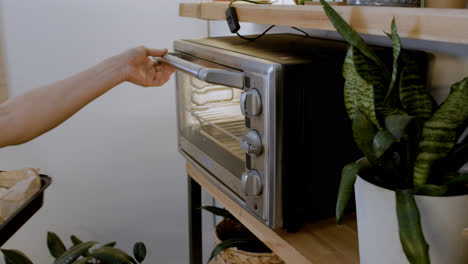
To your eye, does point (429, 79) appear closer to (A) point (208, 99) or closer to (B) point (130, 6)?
(A) point (208, 99)

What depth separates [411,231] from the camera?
494mm

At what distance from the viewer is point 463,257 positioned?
1.84 ft

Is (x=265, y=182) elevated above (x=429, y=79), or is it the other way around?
(x=429, y=79)

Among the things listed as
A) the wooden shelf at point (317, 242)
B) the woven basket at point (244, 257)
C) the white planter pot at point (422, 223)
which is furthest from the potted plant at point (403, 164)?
the woven basket at point (244, 257)

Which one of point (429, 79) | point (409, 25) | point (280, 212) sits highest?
point (409, 25)

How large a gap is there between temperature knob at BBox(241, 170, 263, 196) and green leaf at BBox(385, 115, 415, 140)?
0.37m

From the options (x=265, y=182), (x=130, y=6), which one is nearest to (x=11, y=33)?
(x=130, y=6)

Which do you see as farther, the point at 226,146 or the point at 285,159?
the point at 226,146

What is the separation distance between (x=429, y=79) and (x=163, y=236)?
4.76ft

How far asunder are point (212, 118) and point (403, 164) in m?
0.57

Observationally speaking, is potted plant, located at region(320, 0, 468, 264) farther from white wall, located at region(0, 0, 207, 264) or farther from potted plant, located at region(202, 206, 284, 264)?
white wall, located at region(0, 0, 207, 264)

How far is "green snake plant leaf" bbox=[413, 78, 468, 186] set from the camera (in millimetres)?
514

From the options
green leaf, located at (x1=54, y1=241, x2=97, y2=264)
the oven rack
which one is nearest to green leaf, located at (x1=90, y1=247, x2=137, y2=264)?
green leaf, located at (x1=54, y1=241, x2=97, y2=264)

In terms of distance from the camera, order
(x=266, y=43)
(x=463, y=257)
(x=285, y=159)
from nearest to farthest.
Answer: (x=463, y=257), (x=285, y=159), (x=266, y=43)
